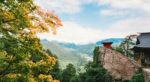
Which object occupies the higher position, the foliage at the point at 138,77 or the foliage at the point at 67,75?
the foliage at the point at 67,75

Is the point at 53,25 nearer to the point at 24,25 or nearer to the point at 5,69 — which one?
the point at 24,25

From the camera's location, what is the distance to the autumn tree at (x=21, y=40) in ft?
59.2

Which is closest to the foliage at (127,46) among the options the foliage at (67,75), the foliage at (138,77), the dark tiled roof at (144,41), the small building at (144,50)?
the foliage at (67,75)

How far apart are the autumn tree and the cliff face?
3357cm

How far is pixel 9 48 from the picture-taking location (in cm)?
1808

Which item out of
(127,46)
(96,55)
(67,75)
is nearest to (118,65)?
(96,55)

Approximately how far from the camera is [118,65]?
53156 mm

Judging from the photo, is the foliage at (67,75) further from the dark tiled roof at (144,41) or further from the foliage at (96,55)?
the dark tiled roof at (144,41)

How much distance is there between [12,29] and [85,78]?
36.0 metres

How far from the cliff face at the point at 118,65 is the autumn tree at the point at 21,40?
1322 inches

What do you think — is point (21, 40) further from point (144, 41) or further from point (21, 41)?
point (144, 41)

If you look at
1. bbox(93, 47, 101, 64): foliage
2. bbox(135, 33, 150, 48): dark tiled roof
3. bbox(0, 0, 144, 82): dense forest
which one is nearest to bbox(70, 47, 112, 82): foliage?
bbox(93, 47, 101, 64): foliage

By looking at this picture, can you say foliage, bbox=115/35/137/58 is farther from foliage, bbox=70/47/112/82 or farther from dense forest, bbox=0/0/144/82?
dense forest, bbox=0/0/144/82

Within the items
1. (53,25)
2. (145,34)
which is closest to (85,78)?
(145,34)
